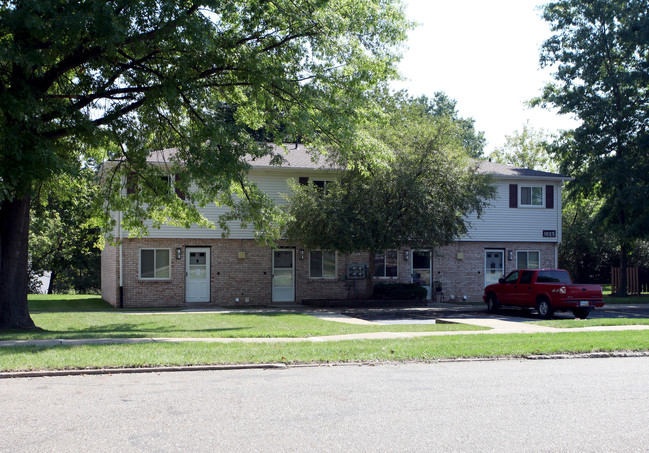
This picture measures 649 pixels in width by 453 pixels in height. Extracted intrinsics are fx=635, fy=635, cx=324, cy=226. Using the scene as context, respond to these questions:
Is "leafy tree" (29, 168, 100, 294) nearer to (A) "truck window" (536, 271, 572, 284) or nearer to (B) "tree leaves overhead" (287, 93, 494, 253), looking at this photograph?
(B) "tree leaves overhead" (287, 93, 494, 253)

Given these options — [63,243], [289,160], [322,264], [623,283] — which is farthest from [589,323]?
[63,243]

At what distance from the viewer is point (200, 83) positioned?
50.5 ft

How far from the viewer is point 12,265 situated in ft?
52.0

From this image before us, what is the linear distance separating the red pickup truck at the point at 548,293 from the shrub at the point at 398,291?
13.9 feet

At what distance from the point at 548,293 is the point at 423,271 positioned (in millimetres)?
8731

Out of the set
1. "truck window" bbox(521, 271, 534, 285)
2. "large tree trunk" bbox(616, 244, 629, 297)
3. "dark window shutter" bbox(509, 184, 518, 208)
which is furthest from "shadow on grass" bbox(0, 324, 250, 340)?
"large tree trunk" bbox(616, 244, 629, 297)

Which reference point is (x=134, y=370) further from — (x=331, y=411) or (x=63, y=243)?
(x=63, y=243)

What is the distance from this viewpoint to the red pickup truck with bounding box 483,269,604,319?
2094cm

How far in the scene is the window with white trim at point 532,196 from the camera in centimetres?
3055

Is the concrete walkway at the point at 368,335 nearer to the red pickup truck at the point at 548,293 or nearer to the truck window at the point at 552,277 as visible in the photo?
the red pickup truck at the point at 548,293

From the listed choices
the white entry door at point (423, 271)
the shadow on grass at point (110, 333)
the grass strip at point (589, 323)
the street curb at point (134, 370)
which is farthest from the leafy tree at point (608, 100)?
the street curb at point (134, 370)

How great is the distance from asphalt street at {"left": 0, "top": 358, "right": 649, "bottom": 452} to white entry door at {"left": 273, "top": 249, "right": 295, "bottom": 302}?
56.3 ft

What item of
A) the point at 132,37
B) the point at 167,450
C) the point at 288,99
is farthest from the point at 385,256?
the point at 167,450

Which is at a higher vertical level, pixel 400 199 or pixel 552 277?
pixel 400 199
